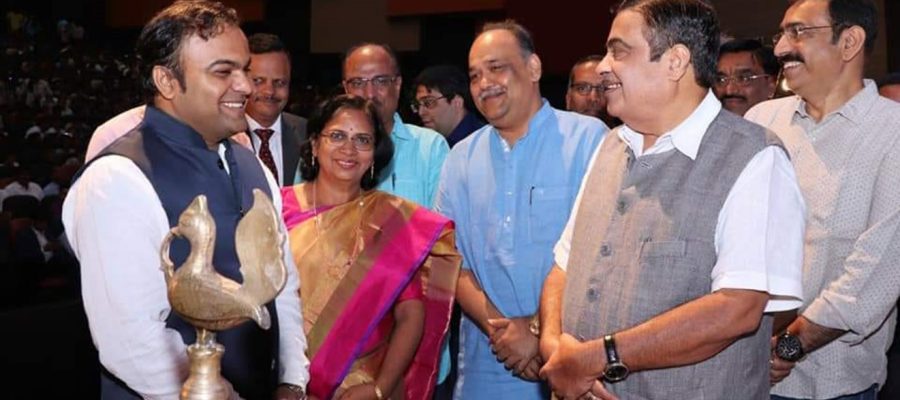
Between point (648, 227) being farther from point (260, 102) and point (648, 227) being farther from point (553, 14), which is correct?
point (553, 14)

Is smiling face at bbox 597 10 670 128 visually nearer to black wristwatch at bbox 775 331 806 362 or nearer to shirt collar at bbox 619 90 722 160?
shirt collar at bbox 619 90 722 160

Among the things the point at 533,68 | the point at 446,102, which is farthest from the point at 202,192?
the point at 446,102

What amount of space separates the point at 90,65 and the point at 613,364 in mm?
11949

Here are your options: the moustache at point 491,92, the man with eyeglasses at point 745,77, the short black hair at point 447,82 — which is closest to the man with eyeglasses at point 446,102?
the short black hair at point 447,82

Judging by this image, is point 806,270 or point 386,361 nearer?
point 806,270

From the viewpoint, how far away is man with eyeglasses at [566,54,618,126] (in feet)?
13.1

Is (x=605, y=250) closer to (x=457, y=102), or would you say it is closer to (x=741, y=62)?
(x=741, y=62)

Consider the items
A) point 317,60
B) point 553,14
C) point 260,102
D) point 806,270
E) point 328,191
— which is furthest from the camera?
point 317,60

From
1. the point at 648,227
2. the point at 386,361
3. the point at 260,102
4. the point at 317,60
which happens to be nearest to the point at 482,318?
the point at 386,361

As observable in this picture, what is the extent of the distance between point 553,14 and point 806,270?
7.61 meters

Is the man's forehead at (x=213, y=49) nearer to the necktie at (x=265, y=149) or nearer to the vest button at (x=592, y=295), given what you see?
the vest button at (x=592, y=295)

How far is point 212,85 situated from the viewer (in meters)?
1.75

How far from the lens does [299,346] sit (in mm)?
1948

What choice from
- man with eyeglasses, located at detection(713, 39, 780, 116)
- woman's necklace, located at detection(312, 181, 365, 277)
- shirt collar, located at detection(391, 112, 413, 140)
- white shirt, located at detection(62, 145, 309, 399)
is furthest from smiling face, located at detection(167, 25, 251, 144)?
man with eyeglasses, located at detection(713, 39, 780, 116)
